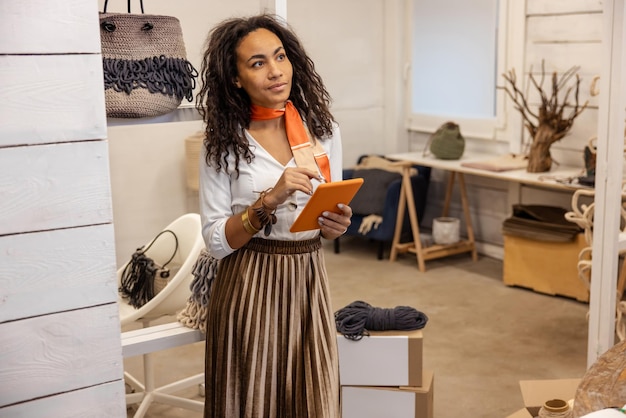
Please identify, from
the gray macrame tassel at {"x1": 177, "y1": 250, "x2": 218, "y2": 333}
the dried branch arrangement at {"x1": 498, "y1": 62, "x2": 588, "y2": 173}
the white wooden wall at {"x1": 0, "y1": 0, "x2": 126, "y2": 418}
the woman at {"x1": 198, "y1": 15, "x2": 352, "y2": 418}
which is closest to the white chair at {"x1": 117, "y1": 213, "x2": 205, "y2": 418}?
the gray macrame tassel at {"x1": 177, "y1": 250, "x2": 218, "y2": 333}

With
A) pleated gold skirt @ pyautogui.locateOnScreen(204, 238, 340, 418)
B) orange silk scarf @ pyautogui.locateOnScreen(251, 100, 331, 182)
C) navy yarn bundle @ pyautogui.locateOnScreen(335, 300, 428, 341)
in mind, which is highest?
orange silk scarf @ pyautogui.locateOnScreen(251, 100, 331, 182)

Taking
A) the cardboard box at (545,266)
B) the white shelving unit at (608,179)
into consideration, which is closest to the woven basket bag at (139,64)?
the white shelving unit at (608,179)

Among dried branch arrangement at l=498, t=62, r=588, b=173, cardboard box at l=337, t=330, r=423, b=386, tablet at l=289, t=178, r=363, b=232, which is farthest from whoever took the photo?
dried branch arrangement at l=498, t=62, r=588, b=173

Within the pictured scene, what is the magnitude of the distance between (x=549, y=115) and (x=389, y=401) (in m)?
2.63

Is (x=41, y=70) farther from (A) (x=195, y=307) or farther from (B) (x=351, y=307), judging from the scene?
(B) (x=351, y=307)

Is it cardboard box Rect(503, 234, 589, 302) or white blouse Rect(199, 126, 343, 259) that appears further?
cardboard box Rect(503, 234, 589, 302)

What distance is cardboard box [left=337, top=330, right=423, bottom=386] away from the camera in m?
2.89

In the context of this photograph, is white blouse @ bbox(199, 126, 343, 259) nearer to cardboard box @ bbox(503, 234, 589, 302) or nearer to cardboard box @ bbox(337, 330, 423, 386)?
cardboard box @ bbox(337, 330, 423, 386)

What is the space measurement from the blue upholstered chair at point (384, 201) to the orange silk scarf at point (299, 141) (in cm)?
347

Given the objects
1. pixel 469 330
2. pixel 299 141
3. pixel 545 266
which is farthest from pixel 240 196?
pixel 545 266

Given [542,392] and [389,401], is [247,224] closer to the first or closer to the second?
[389,401]

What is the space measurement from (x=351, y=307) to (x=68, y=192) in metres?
1.40

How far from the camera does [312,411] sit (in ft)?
7.29

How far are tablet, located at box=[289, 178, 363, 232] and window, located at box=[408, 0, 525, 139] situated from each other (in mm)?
3735
